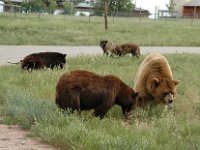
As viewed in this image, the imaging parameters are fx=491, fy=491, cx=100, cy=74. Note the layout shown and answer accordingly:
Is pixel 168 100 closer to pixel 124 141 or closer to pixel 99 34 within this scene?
pixel 124 141

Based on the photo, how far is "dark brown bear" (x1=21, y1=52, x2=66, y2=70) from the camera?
15.8m

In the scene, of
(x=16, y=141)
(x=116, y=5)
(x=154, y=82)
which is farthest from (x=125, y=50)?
(x=116, y=5)

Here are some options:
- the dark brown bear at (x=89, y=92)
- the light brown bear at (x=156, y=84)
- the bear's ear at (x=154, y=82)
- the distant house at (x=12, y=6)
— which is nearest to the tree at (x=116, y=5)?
the distant house at (x=12, y=6)

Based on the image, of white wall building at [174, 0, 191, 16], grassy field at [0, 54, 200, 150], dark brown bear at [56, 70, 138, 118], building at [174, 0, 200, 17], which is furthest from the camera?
white wall building at [174, 0, 191, 16]

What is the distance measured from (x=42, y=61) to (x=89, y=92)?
7.48m

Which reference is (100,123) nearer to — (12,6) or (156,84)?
(156,84)

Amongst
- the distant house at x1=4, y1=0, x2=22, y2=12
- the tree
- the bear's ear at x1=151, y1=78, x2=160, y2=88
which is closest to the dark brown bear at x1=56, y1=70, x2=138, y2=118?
the bear's ear at x1=151, y1=78, x2=160, y2=88

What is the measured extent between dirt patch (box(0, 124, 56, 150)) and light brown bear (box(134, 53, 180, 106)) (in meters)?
2.92

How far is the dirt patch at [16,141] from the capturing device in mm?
7004

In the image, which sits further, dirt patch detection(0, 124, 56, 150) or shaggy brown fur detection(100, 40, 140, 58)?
shaggy brown fur detection(100, 40, 140, 58)

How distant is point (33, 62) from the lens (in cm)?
1581

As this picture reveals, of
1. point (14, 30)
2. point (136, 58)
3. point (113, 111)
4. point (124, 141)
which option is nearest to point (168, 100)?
point (113, 111)

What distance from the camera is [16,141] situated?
737 centimetres

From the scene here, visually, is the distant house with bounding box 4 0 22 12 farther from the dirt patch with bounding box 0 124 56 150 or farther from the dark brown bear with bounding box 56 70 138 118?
the dirt patch with bounding box 0 124 56 150
